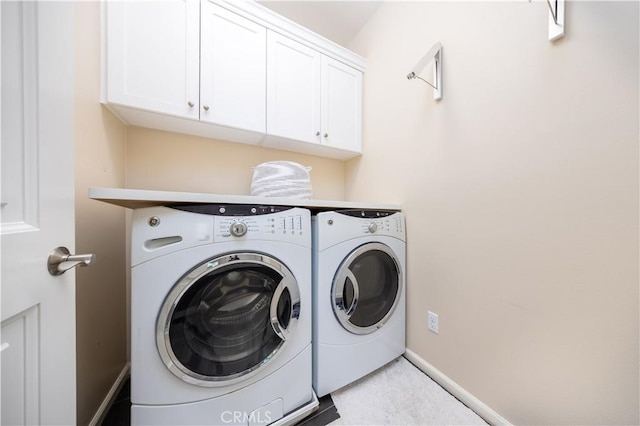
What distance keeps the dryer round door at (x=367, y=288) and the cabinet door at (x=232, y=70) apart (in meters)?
1.00

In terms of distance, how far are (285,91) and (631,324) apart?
5.90ft

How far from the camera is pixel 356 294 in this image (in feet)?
3.62

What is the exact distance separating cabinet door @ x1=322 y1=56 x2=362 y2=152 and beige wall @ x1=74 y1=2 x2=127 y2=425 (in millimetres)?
1194

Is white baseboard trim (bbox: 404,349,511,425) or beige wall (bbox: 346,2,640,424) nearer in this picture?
beige wall (bbox: 346,2,640,424)

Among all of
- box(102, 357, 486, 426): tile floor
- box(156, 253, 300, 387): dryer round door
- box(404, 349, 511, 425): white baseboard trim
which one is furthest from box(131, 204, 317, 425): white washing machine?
box(404, 349, 511, 425): white baseboard trim

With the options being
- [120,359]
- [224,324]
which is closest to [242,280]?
[224,324]

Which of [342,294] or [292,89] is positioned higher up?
[292,89]

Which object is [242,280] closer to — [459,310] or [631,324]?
[459,310]

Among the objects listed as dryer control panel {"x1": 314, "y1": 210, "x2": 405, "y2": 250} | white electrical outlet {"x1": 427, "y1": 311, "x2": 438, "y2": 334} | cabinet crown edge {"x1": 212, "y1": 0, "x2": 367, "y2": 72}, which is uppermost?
cabinet crown edge {"x1": 212, "y1": 0, "x2": 367, "y2": 72}

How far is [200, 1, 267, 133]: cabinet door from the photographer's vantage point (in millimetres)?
1183

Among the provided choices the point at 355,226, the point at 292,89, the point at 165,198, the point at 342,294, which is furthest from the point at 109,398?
the point at 292,89

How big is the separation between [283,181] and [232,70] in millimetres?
711

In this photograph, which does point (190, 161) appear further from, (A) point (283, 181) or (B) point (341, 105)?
(B) point (341, 105)

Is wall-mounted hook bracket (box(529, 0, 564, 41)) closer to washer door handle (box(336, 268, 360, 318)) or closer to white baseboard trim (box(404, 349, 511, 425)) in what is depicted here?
washer door handle (box(336, 268, 360, 318))
